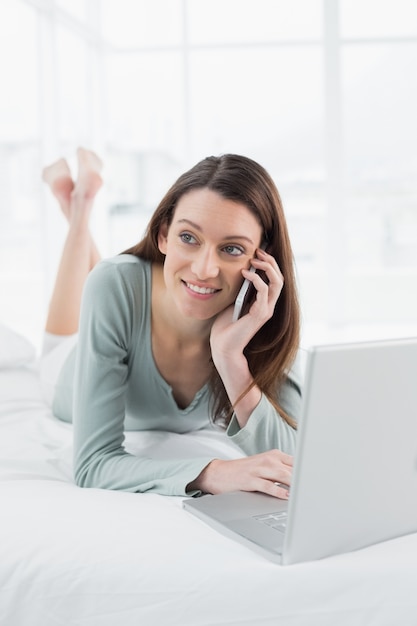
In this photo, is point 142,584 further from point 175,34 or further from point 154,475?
point 175,34

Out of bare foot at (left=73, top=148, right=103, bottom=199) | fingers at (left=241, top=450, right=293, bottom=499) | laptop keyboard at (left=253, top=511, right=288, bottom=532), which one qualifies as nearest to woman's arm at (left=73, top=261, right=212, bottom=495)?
fingers at (left=241, top=450, right=293, bottom=499)

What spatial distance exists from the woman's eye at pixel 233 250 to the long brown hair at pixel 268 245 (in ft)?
0.25

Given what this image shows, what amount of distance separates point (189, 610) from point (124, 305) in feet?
2.39

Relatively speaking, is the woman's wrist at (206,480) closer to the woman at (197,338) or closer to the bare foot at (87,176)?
the woman at (197,338)

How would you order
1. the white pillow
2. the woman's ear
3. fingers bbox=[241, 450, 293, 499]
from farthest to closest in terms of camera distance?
the white pillow → the woman's ear → fingers bbox=[241, 450, 293, 499]

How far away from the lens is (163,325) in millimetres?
1724

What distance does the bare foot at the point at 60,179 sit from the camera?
3031 millimetres

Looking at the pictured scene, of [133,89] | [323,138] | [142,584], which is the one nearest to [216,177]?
[142,584]

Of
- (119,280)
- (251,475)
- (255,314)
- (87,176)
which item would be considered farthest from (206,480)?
(87,176)

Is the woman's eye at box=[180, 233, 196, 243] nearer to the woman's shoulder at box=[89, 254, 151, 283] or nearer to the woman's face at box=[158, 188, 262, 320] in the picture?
the woman's face at box=[158, 188, 262, 320]

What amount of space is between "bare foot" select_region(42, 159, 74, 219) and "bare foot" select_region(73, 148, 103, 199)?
40mm

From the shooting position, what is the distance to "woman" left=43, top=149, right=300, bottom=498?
1507mm

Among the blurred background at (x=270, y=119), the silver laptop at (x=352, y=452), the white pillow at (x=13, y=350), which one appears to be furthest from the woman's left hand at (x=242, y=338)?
the blurred background at (x=270, y=119)

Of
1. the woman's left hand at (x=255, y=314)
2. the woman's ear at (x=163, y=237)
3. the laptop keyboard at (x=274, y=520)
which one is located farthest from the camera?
the woman's ear at (x=163, y=237)
